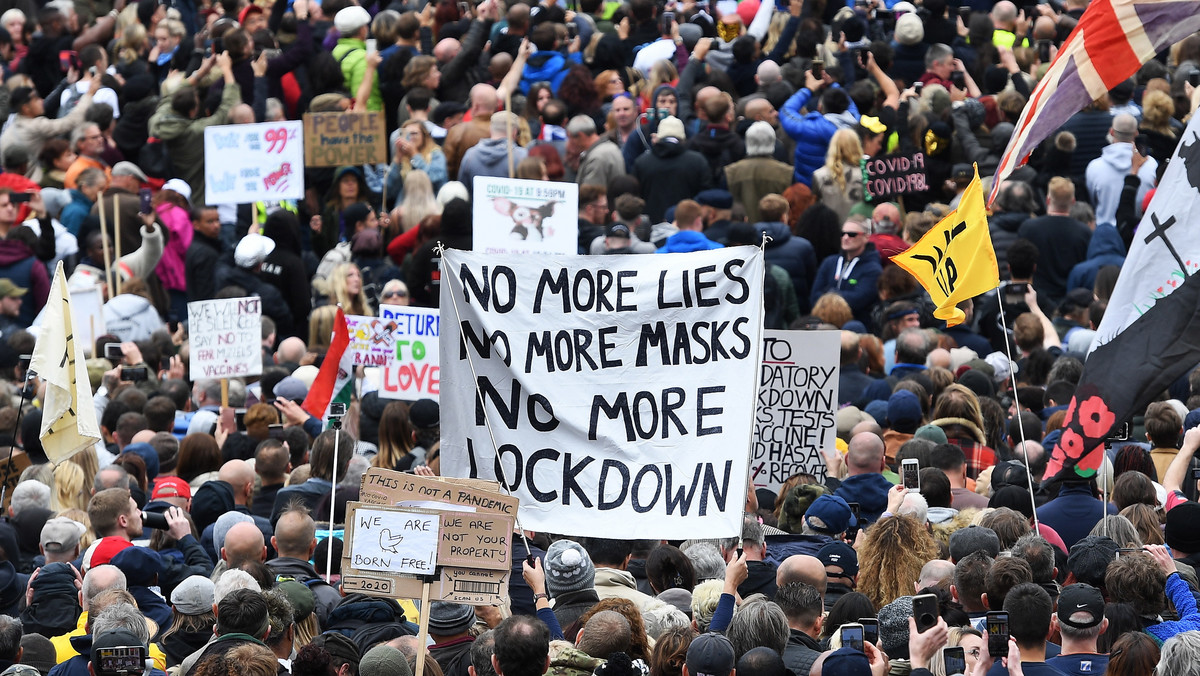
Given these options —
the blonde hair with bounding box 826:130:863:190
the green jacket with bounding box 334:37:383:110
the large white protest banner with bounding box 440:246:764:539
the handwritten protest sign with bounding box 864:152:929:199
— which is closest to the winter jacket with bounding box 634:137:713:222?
the blonde hair with bounding box 826:130:863:190

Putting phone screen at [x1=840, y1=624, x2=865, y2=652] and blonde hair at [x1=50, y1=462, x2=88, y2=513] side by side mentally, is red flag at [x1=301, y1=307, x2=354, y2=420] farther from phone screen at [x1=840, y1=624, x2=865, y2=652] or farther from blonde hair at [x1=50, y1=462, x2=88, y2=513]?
phone screen at [x1=840, y1=624, x2=865, y2=652]

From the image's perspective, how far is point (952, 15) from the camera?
21.5 m

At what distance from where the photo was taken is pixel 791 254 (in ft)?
51.5

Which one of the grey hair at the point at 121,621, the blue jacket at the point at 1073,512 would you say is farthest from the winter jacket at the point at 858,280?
the grey hair at the point at 121,621

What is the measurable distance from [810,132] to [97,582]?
1078 cm

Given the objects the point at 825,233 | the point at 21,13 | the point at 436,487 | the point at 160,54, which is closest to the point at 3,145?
the point at 160,54

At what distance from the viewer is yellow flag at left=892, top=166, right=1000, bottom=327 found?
9086 millimetres

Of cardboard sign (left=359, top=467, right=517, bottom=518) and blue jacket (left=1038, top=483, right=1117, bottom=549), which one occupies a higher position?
cardboard sign (left=359, top=467, right=517, bottom=518)

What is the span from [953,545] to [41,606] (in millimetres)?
4198

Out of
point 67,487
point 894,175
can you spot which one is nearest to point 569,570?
point 67,487

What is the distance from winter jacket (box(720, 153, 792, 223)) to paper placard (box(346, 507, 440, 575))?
33.6 feet

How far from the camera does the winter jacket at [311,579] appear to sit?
26.9 ft

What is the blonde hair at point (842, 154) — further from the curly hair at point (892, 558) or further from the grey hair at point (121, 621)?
the grey hair at point (121, 621)

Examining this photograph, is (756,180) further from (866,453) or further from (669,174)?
(866,453)
